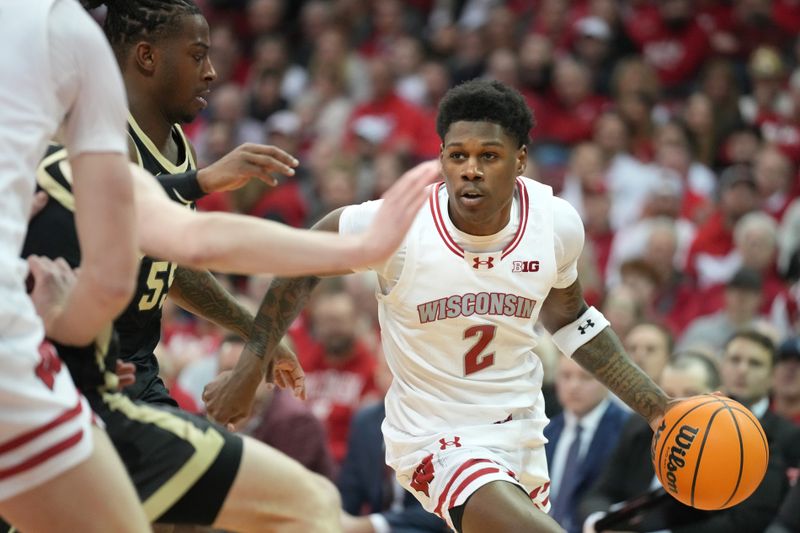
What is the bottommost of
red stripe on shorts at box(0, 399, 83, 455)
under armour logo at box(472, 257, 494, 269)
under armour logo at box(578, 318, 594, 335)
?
red stripe on shorts at box(0, 399, 83, 455)

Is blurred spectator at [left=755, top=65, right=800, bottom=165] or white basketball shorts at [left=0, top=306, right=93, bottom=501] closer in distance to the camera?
white basketball shorts at [left=0, top=306, right=93, bottom=501]

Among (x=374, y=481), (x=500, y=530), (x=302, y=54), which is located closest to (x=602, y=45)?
(x=302, y=54)

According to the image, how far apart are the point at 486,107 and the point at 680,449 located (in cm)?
158

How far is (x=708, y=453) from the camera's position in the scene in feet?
16.3

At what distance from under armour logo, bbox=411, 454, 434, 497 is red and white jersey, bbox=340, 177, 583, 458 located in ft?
0.29

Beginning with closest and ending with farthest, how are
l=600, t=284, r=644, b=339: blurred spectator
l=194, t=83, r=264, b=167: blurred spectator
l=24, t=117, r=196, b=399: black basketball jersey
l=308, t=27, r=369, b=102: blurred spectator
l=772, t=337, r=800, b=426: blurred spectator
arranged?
1. l=24, t=117, r=196, b=399: black basketball jersey
2. l=772, t=337, r=800, b=426: blurred spectator
3. l=600, t=284, r=644, b=339: blurred spectator
4. l=194, t=83, r=264, b=167: blurred spectator
5. l=308, t=27, r=369, b=102: blurred spectator

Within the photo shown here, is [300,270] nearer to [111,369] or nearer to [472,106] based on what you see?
[111,369]

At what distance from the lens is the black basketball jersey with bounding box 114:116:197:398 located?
4.79m

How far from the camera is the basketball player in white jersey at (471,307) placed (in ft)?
16.6

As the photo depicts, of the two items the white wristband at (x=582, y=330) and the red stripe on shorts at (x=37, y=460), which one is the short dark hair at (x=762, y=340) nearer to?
the white wristband at (x=582, y=330)

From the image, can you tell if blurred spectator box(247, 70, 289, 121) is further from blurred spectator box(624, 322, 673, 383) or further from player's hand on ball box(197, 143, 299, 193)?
player's hand on ball box(197, 143, 299, 193)

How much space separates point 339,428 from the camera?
965 cm

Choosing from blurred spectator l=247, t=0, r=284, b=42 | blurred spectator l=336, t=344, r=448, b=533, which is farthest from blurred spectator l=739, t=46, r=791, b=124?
blurred spectator l=247, t=0, r=284, b=42

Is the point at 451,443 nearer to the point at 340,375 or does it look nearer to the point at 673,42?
the point at 340,375
